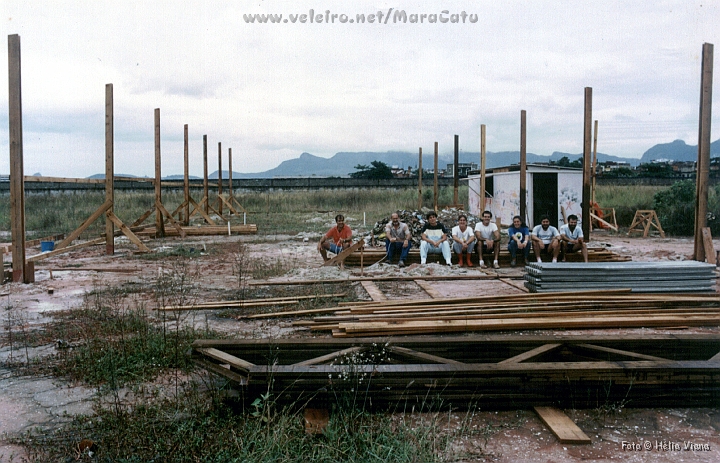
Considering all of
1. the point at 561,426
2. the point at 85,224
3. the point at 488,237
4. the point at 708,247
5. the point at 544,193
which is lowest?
the point at 561,426

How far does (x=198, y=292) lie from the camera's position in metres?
9.08

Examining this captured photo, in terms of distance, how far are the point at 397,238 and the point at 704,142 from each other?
5662mm

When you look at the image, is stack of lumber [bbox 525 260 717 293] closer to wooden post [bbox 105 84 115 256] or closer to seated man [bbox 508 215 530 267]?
seated man [bbox 508 215 530 267]

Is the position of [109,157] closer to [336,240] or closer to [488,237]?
[336,240]

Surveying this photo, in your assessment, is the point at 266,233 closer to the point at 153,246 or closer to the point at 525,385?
the point at 153,246


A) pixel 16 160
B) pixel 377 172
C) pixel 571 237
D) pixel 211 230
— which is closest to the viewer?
pixel 16 160

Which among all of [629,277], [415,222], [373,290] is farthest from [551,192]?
[373,290]

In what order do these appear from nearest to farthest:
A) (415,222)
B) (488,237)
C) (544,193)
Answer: (488,237) < (415,222) < (544,193)

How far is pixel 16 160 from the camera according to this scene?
9.99 metres

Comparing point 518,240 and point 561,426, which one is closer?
point 561,426

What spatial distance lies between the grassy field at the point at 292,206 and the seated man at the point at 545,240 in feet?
33.5

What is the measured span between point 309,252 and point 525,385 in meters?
10.4

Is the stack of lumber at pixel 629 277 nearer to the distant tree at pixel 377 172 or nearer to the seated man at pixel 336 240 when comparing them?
the seated man at pixel 336 240

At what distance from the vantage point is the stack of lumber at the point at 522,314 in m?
6.14
